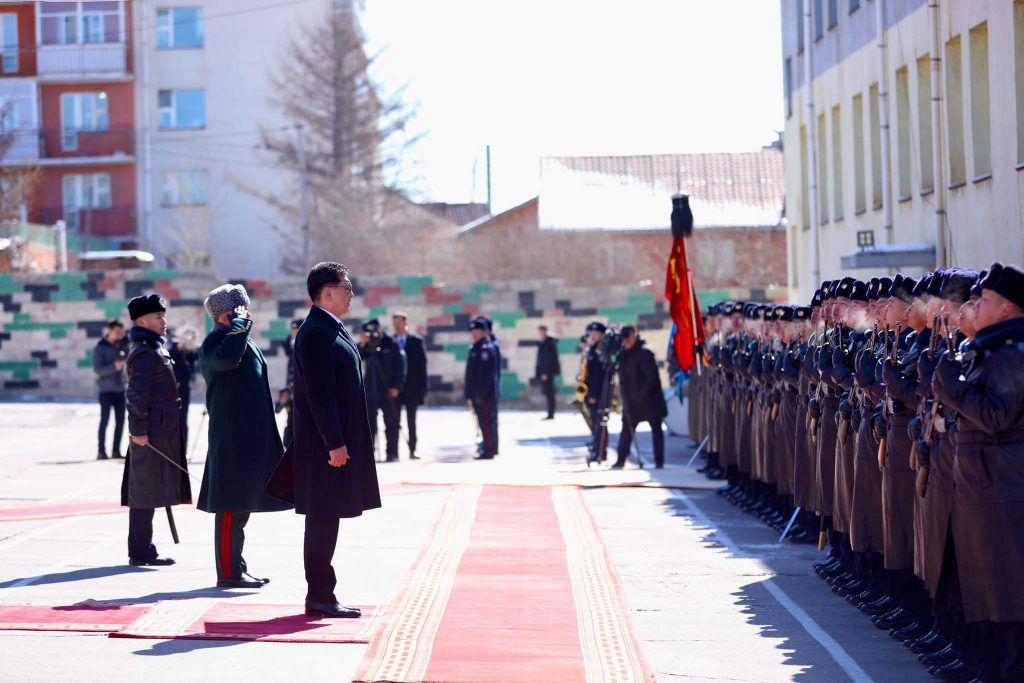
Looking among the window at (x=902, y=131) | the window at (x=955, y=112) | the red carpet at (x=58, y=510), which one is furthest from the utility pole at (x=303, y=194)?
the red carpet at (x=58, y=510)

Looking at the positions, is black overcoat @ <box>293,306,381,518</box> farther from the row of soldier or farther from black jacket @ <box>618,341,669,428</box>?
black jacket @ <box>618,341,669,428</box>

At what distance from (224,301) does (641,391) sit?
10.7 meters

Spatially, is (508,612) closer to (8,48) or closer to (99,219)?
(99,219)

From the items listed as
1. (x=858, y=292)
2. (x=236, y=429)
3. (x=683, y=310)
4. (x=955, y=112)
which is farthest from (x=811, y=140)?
(x=236, y=429)

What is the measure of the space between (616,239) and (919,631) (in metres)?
49.7

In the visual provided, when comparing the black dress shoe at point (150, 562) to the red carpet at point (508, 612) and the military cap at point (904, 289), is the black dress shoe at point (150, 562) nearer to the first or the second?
the red carpet at point (508, 612)

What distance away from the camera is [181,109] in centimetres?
5762

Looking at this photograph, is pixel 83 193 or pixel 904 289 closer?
pixel 904 289

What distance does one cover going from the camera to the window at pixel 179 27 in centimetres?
5744

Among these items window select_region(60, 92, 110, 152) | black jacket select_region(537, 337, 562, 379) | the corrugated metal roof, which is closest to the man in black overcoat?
black jacket select_region(537, 337, 562, 379)

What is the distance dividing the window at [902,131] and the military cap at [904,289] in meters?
14.6

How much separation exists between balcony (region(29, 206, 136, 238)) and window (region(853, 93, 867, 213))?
35560 mm

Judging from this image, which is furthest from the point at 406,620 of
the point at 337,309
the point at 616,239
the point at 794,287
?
the point at 616,239

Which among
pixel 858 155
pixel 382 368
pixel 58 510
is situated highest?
pixel 858 155
